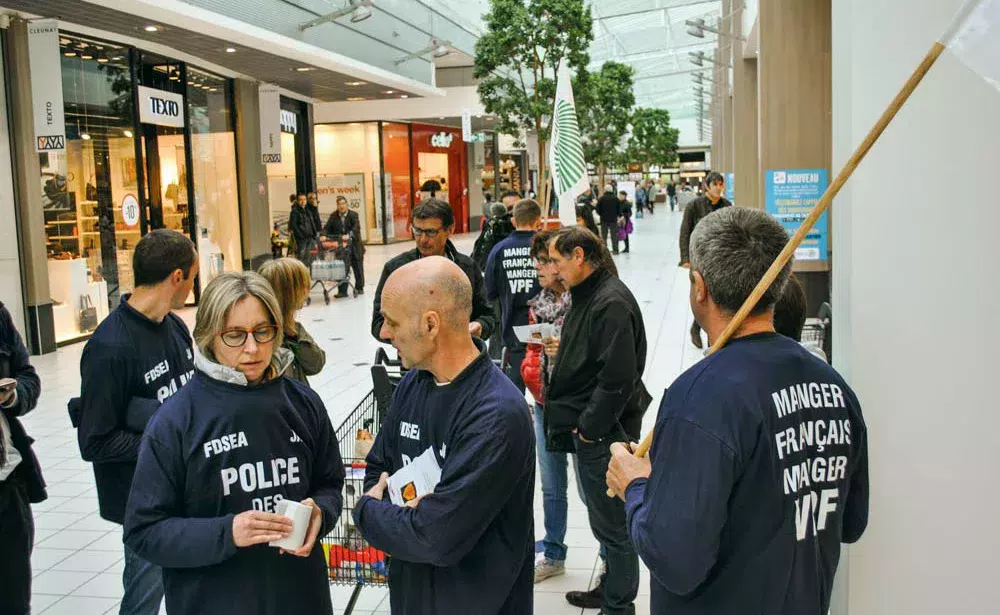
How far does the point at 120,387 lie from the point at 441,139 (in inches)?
1322

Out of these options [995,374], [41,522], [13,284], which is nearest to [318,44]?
[13,284]

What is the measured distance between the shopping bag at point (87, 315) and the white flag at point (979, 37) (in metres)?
13.4

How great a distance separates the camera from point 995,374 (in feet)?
9.17

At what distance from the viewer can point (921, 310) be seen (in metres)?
3.03

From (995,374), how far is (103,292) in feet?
44.1

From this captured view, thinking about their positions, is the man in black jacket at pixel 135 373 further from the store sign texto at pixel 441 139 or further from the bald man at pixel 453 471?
the store sign texto at pixel 441 139

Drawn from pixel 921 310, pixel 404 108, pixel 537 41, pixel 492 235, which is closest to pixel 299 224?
pixel 537 41

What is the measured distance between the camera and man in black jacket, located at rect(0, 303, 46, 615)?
10.8 feet

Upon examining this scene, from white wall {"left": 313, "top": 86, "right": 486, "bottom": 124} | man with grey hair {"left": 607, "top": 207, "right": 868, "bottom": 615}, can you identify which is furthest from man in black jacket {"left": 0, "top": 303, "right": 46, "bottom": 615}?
white wall {"left": 313, "top": 86, "right": 486, "bottom": 124}

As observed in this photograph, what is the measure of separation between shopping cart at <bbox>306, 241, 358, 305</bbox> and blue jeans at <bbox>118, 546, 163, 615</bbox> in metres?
13.4

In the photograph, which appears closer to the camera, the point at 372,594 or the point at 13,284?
the point at 372,594

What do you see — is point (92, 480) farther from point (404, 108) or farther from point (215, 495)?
point (404, 108)

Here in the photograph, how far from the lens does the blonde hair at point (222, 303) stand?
2551 mm

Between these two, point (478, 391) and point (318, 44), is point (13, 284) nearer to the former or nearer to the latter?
point (318, 44)
